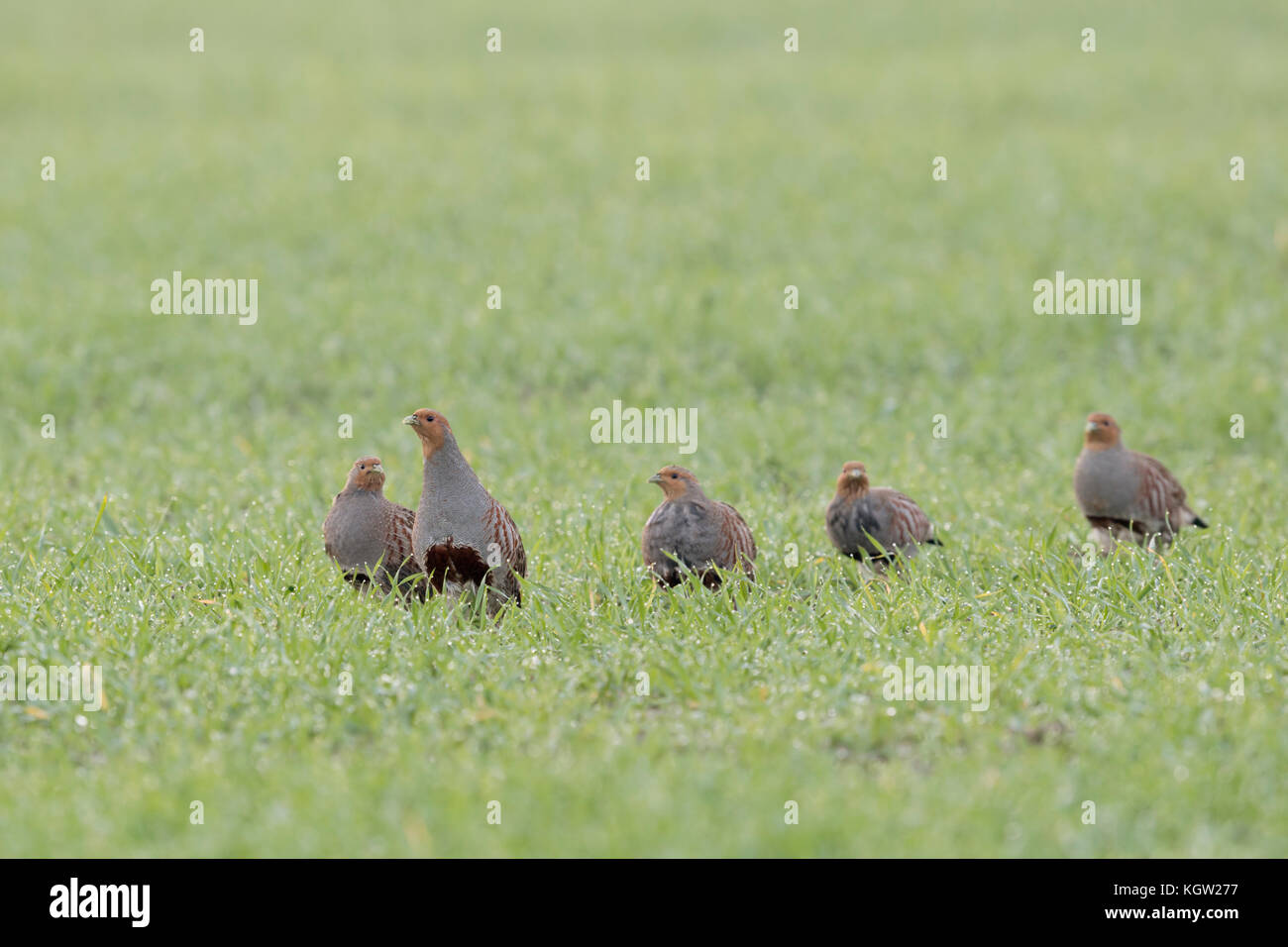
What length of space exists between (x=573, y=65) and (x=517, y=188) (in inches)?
310

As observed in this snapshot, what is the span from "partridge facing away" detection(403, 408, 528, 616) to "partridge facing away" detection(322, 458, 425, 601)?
0.19 metres

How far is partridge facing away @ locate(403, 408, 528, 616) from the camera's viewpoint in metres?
5.99

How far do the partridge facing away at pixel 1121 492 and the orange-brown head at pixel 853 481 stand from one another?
1.24 meters

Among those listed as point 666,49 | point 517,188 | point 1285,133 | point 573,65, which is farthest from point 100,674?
point 666,49

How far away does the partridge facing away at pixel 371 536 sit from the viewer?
6.26m

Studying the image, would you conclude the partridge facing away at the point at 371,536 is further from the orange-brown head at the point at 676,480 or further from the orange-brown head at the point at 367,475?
the orange-brown head at the point at 676,480

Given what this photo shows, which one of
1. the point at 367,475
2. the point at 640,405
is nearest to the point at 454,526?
the point at 367,475

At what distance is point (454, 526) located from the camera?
598 cm

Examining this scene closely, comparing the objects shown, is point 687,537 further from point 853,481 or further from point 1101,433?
point 1101,433

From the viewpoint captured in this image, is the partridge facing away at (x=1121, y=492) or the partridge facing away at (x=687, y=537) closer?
the partridge facing away at (x=687, y=537)

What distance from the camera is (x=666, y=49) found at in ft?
86.9

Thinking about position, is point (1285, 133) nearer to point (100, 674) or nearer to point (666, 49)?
point (666, 49)

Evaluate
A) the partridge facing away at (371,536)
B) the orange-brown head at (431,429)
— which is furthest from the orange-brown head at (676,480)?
the partridge facing away at (371,536)

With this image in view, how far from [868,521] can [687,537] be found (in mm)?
1009
